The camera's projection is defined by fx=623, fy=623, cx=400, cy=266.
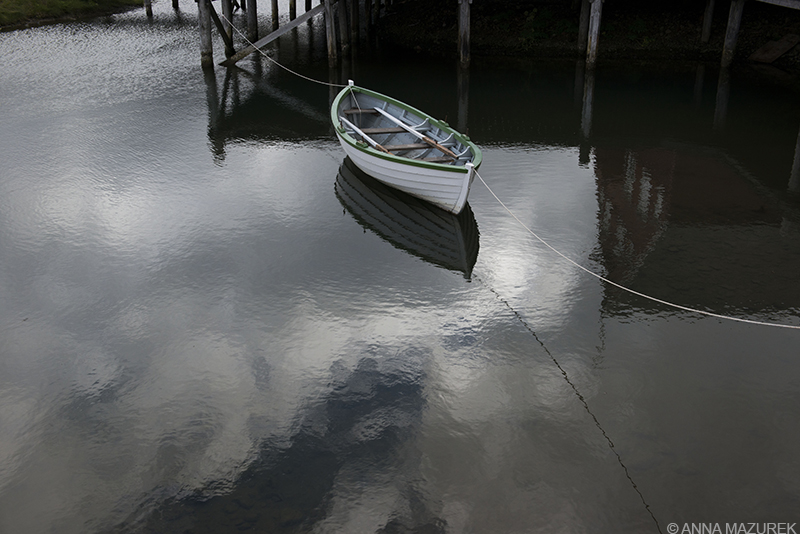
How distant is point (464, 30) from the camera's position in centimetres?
2369

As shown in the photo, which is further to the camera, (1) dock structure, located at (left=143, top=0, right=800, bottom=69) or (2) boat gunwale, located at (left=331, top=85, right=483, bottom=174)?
(1) dock structure, located at (left=143, top=0, right=800, bottom=69)

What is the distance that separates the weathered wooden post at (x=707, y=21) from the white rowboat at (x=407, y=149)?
15.1m

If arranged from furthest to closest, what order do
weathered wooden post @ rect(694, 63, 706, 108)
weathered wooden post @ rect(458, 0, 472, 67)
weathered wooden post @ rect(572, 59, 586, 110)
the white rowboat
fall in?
weathered wooden post @ rect(458, 0, 472, 67)
weathered wooden post @ rect(572, 59, 586, 110)
weathered wooden post @ rect(694, 63, 706, 108)
the white rowboat

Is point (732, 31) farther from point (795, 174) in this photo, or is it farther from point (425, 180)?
point (425, 180)

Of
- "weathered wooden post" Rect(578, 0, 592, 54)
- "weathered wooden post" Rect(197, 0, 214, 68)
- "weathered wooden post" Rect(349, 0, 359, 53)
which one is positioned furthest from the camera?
"weathered wooden post" Rect(349, 0, 359, 53)

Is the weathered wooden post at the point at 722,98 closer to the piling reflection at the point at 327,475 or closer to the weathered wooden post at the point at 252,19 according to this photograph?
the piling reflection at the point at 327,475

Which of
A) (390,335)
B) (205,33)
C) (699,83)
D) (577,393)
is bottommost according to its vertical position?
(577,393)

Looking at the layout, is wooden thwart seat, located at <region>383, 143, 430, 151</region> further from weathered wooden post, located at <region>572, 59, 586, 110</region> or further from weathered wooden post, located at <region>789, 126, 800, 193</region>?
weathered wooden post, located at <region>789, 126, 800, 193</region>

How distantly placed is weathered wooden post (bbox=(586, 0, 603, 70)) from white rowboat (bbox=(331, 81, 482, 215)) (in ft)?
32.5

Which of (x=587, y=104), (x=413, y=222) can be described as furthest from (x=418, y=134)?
(x=587, y=104)

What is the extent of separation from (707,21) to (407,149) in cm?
1709

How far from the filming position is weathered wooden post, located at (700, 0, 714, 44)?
24.0m

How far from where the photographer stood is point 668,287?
10.8 meters

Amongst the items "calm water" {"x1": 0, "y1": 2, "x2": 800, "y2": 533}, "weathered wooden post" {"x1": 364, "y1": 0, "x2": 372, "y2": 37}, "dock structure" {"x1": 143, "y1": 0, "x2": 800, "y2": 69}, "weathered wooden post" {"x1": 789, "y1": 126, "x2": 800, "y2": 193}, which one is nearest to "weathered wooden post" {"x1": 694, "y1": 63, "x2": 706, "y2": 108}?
"dock structure" {"x1": 143, "y1": 0, "x2": 800, "y2": 69}
